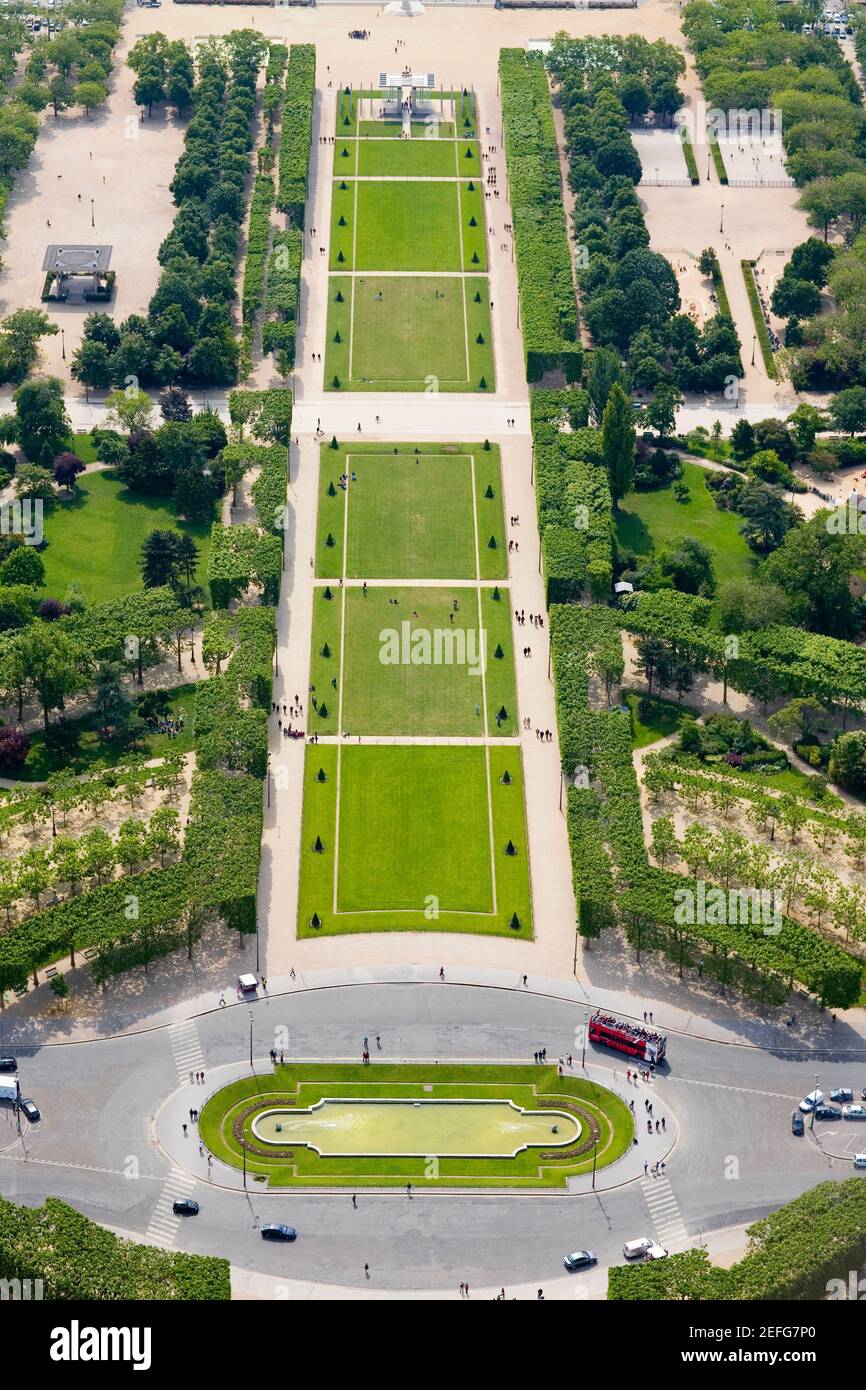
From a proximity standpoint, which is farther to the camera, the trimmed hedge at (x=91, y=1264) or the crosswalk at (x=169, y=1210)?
the crosswalk at (x=169, y=1210)

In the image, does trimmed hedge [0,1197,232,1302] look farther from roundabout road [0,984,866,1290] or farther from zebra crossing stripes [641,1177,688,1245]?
zebra crossing stripes [641,1177,688,1245]

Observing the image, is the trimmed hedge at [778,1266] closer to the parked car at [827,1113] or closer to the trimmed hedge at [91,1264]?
the parked car at [827,1113]

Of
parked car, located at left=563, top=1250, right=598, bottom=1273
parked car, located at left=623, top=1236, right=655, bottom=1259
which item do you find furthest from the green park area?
parked car, located at left=623, top=1236, right=655, bottom=1259

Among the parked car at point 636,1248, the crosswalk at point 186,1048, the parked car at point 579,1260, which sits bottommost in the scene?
the parked car at point 579,1260

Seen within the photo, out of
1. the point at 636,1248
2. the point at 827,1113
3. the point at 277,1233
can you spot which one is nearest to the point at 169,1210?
the point at 277,1233

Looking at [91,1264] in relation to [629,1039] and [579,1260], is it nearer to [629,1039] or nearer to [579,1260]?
[579,1260]

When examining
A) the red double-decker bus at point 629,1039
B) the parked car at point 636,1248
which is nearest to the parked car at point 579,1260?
the parked car at point 636,1248

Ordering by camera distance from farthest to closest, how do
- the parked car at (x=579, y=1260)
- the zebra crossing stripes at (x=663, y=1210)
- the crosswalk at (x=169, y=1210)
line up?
the zebra crossing stripes at (x=663, y=1210)
the crosswalk at (x=169, y=1210)
the parked car at (x=579, y=1260)

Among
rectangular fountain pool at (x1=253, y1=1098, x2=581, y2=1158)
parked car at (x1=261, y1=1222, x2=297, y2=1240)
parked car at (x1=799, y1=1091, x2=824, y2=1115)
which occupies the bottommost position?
parked car at (x1=261, y1=1222, x2=297, y2=1240)
